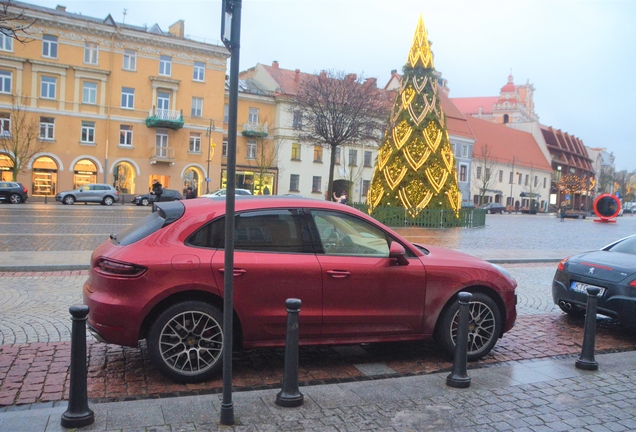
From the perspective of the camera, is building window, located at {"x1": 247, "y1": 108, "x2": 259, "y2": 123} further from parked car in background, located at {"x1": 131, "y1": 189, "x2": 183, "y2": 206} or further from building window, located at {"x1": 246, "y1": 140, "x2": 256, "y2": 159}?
parked car in background, located at {"x1": 131, "y1": 189, "x2": 183, "y2": 206}

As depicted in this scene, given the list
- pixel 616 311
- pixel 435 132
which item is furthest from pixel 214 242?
pixel 435 132

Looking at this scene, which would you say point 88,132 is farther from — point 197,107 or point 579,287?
point 579,287

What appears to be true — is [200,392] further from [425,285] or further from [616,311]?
[616,311]

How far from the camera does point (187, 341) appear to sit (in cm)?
489

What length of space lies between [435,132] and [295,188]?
31956 millimetres

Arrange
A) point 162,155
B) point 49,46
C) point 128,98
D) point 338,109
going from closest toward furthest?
1. point 338,109
2. point 49,46
3. point 128,98
4. point 162,155

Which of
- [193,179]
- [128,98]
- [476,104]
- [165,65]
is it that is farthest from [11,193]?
[476,104]

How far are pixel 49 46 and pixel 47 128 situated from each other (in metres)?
6.29

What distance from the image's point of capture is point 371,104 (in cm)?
3269

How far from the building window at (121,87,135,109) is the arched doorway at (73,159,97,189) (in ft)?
18.2

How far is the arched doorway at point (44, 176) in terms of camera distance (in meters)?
44.8

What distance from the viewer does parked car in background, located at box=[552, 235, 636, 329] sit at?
7016 mm

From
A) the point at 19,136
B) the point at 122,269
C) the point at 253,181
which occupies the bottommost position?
the point at 122,269

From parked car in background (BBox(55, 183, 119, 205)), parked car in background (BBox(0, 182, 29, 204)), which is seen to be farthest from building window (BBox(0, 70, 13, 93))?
parked car in background (BBox(0, 182, 29, 204))
